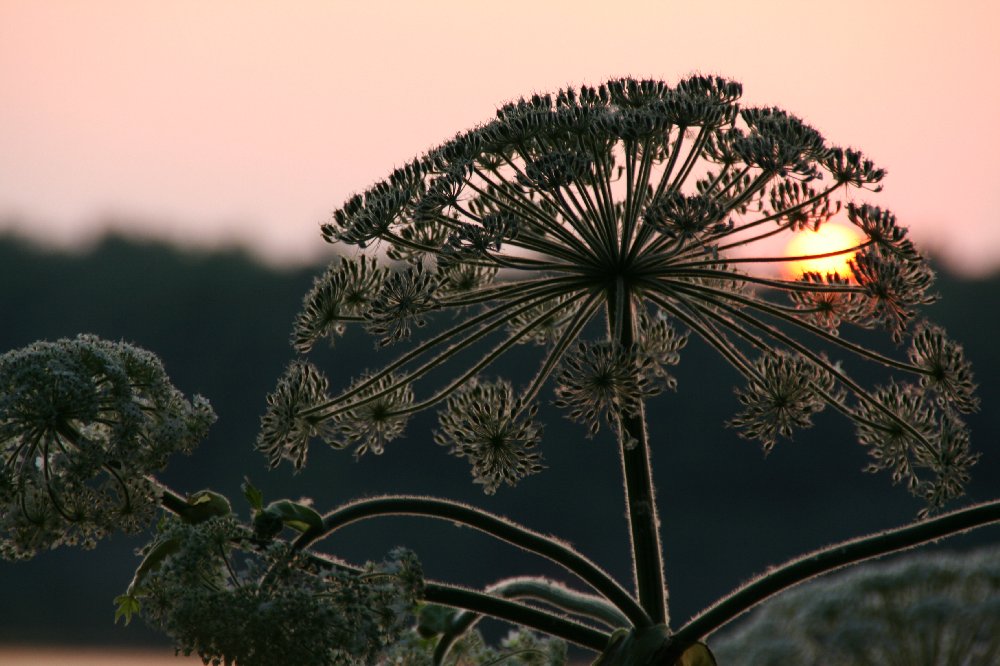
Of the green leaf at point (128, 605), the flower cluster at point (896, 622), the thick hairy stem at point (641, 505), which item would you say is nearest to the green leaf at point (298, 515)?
the green leaf at point (128, 605)

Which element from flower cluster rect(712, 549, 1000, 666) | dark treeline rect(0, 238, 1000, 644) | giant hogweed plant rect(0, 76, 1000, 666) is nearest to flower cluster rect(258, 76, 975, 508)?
giant hogweed plant rect(0, 76, 1000, 666)

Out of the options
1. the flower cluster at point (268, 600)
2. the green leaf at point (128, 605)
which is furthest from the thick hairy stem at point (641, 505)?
the green leaf at point (128, 605)

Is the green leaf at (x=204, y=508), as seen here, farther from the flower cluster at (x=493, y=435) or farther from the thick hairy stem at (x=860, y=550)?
the thick hairy stem at (x=860, y=550)

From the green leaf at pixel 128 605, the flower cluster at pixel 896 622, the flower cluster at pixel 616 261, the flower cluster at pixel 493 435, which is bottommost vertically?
the flower cluster at pixel 896 622

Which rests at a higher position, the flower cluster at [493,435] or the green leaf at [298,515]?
the flower cluster at [493,435]

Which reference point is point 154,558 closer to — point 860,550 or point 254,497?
point 254,497

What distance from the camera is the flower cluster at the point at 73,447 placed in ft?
11.1

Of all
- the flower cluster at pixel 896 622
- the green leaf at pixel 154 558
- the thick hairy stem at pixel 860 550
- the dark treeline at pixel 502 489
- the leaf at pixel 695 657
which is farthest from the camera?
the dark treeline at pixel 502 489

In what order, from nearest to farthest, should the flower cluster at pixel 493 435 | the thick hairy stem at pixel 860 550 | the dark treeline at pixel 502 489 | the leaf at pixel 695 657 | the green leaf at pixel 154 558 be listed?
the green leaf at pixel 154 558 → the thick hairy stem at pixel 860 550 → the leaf at pixel 695 657 → the flower cluster at pixel 493 435 → the dark treeline at pixel 502 489

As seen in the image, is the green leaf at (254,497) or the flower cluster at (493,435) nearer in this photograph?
the green leaf at (254,497)

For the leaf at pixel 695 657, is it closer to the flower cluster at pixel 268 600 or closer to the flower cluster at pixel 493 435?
the flower cluster at pixel 493 435

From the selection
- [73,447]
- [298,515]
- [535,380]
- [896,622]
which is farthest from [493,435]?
[896,622]

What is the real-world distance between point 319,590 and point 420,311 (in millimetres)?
1113

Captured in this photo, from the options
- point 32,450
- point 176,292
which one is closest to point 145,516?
point 32,450
